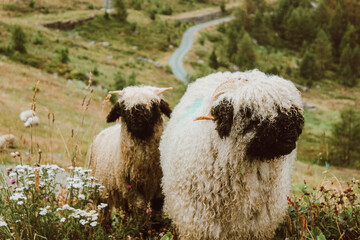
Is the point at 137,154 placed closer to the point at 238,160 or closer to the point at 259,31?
the point at 238,160

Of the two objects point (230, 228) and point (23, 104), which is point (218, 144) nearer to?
point (230, 228)

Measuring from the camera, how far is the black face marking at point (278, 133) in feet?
9.37

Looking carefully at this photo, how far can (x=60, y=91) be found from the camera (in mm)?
22641

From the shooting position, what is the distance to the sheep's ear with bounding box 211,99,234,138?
3.06 m

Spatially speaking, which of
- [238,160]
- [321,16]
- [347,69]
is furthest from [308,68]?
[238,160]

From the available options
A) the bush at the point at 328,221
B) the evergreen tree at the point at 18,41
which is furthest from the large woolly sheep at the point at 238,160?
the evergreen tree at the point at 18,41

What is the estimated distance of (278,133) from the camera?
9.34 ft

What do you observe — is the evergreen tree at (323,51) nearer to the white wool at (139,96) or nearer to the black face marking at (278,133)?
the white wool at (139,96)

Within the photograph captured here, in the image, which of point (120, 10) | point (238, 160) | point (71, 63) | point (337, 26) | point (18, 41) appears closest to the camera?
point (238, 160)

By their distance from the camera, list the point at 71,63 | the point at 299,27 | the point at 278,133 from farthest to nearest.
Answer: the point at 299,27
the point at 71,63
the point at 278,133

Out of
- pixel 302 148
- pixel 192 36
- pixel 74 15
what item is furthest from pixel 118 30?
pixel 302 148

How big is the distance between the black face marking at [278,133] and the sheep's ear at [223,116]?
191mm

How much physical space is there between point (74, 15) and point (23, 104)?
132 ft

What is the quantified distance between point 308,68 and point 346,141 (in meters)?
32.3
